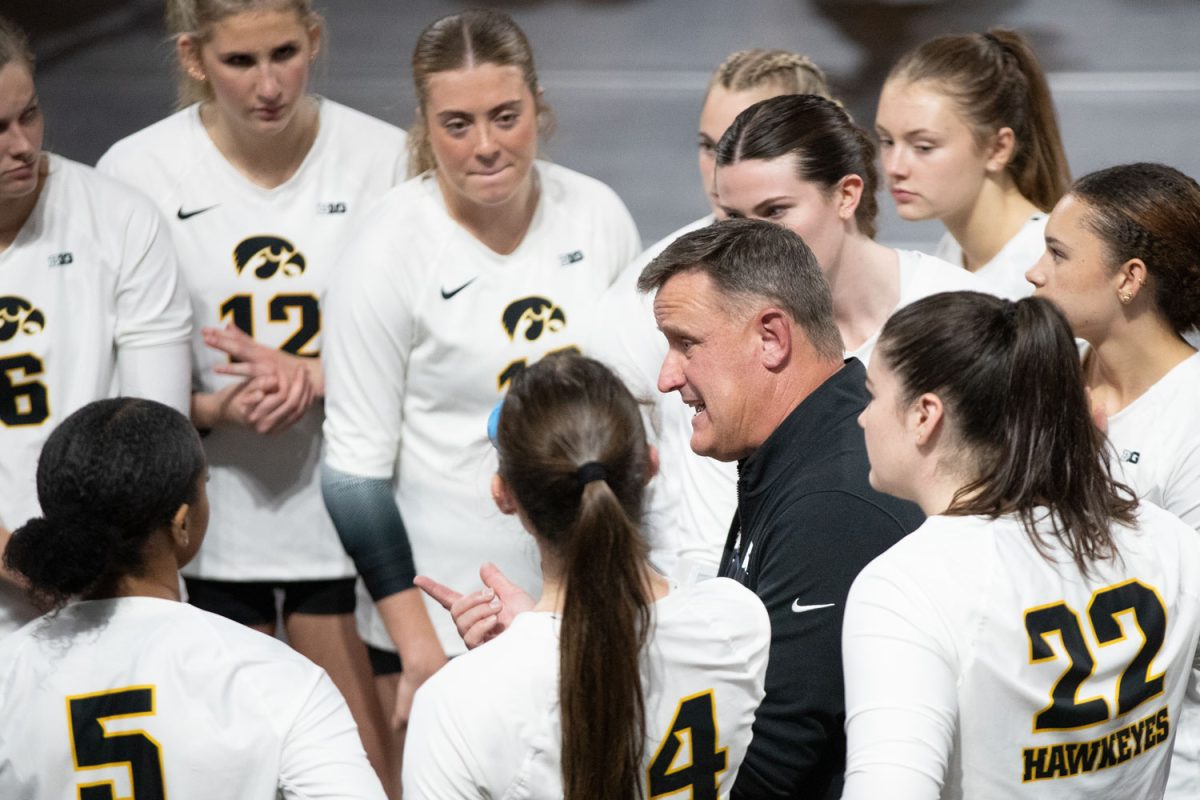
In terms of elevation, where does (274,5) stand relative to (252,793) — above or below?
above

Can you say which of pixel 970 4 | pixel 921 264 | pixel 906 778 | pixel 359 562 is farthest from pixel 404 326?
pixel 970 4

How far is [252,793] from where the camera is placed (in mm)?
1904

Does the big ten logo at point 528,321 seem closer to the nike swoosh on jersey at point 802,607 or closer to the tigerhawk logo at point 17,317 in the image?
the tigerhawk logo at point 17,317

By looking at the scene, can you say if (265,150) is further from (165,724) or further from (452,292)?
(165,724)

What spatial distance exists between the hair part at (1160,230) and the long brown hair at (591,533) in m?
1.14

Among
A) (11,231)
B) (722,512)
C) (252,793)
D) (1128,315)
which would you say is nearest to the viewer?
(252,793)

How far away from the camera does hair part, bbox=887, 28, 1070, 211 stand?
138 inches

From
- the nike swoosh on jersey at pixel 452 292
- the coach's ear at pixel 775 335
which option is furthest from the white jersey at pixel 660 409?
the coach's ear at pixel 775 335

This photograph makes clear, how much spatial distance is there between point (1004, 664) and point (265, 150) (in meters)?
2.26

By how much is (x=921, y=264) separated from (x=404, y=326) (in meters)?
1.05

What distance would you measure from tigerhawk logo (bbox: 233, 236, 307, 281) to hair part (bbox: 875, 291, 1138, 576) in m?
1.89

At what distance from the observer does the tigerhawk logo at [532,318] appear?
314cm

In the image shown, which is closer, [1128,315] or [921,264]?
[1128,315]

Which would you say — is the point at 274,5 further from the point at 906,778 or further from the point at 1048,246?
the point at 906,778
